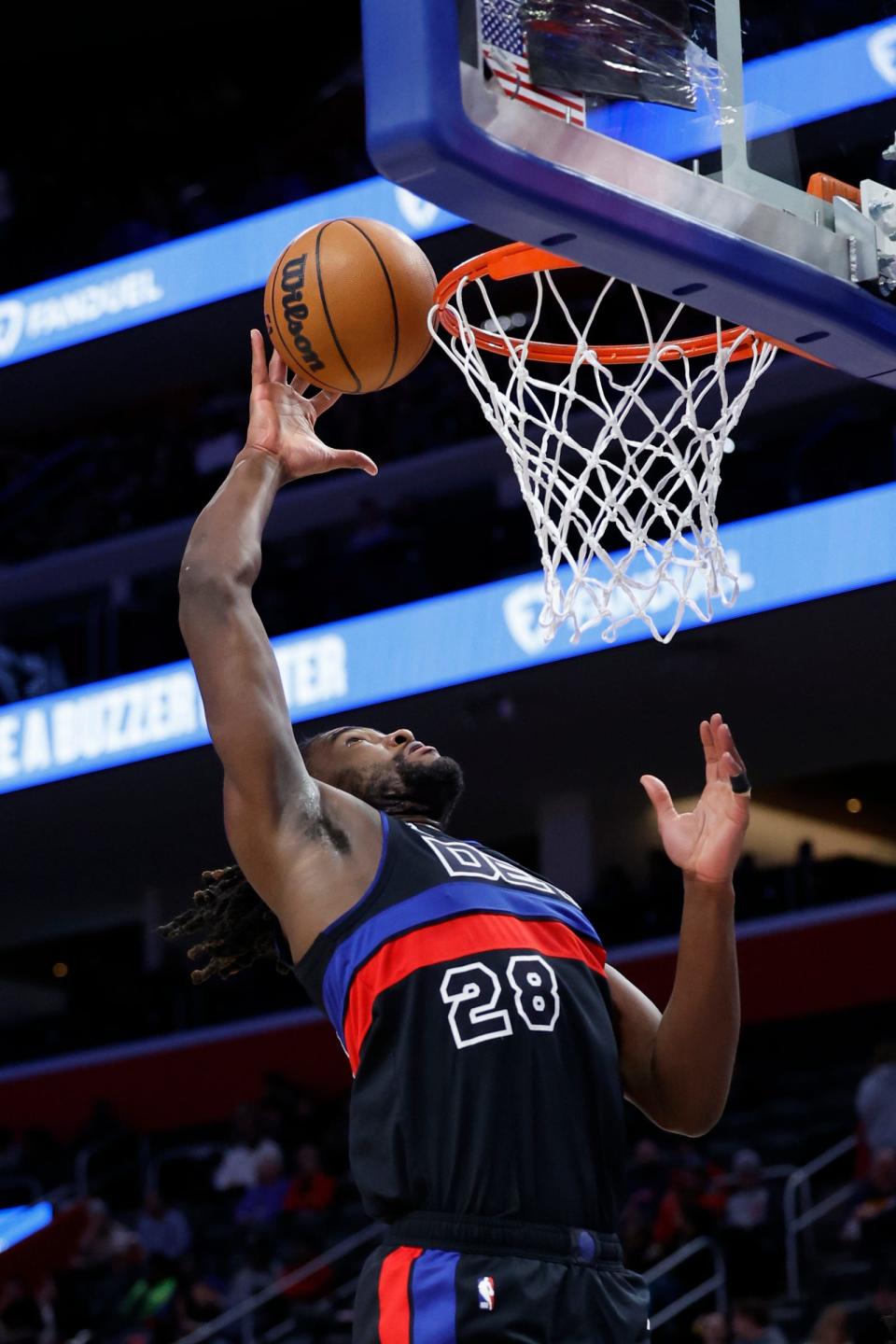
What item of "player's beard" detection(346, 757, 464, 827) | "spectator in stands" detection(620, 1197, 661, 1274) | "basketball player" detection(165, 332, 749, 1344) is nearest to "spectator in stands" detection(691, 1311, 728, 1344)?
"spectator in stands" detection(620, 1197, 661, 1274)

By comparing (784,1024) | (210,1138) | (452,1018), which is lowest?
(210,1138)

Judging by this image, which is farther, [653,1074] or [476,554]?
[476,554]

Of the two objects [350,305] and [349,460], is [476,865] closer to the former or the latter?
[349,460]

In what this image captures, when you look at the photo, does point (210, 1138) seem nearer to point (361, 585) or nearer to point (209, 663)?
point (361, 585)

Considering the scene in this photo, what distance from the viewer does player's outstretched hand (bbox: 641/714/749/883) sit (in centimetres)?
319

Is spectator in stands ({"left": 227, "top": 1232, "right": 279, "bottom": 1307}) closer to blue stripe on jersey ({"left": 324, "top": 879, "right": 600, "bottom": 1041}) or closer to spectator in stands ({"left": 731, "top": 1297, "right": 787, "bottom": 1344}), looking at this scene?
spectator in stands ({"left": 731, "top": 1297, "right": 787, "bottom": 1344})

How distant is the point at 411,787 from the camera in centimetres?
329

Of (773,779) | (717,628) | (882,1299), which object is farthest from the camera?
(773,779)

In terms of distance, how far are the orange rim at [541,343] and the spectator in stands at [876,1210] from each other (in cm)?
514

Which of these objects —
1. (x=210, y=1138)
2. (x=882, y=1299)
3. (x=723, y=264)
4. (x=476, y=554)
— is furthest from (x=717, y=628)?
(x=723, y=264)

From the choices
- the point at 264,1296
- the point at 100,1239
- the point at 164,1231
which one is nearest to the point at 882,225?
the point at 264,1296

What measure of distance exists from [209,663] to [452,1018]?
24.8 inches

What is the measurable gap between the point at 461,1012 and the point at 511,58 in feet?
4.47

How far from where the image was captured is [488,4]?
9.25 ft
